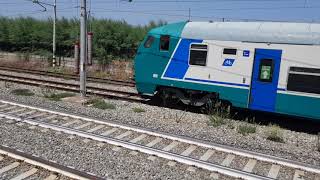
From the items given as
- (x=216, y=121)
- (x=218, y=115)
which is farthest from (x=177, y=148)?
(x=218, y=115)

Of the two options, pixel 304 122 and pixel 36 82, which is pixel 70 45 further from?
pixel 304 122

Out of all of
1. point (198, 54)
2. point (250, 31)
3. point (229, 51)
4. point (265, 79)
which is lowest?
point (265, 79)

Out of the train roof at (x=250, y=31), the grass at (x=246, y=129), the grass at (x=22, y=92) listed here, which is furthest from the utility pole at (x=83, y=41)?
the grass at (x=246, y=129)

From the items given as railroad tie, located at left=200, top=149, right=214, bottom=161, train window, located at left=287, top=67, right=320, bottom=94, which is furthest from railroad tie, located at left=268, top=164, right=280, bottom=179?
train window, located at left=287, top=67, right=320, bottom=94

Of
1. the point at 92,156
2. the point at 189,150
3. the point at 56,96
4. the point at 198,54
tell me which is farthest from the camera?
the point at 56,96

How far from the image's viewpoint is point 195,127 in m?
11.0

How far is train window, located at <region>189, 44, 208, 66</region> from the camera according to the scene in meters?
12.5

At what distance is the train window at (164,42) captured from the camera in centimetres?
1327

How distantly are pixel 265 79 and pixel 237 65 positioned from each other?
1023mm

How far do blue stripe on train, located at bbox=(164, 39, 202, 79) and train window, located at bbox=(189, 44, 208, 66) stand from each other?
15 cm

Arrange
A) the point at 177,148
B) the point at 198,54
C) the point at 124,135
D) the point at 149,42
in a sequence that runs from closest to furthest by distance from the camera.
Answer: the point at 177,148 < the point at 124,135 < the point at 198,54 < the point at 149,42

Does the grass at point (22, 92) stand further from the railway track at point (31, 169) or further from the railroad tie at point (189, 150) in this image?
the railroad tie at point (189, 150)

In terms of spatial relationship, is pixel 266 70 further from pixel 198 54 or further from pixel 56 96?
pixel 56 96

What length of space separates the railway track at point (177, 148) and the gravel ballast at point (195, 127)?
2.23ft
